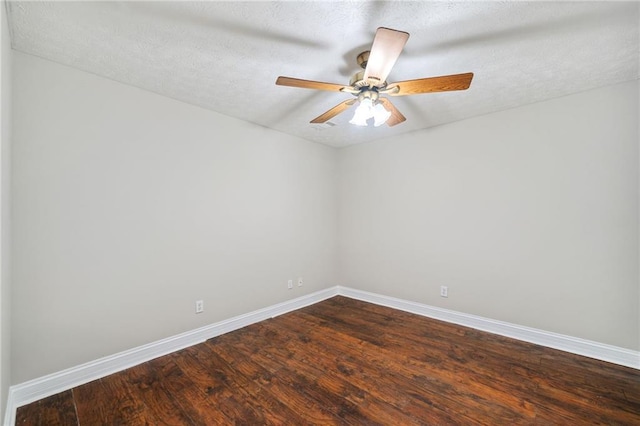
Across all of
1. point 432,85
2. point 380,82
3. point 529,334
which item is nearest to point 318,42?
point 380,82

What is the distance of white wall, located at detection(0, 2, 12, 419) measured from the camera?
1.36 meters

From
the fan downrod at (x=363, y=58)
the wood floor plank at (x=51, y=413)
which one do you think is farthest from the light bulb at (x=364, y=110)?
the wood floor plank at (x=51, y=413)

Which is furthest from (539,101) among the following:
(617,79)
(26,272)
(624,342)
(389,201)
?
(26,272)

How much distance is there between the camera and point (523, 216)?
273 centimetres

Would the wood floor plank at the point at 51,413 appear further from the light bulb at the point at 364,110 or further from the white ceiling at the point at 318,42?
the light bulb at the point at 364,110

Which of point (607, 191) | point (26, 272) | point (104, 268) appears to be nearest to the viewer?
point (26, 272)

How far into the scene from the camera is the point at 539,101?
261cm

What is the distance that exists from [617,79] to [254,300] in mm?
3977

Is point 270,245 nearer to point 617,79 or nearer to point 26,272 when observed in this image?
point 26,272

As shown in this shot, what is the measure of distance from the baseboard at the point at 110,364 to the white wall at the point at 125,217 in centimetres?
6

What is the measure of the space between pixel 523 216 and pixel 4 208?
3991 millimetres

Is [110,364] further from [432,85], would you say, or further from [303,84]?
[432,85]

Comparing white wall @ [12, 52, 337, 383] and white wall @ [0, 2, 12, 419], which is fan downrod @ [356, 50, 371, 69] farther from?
white wall @ [0, 2, 12, 419]

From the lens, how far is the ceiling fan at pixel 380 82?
1.41 m
